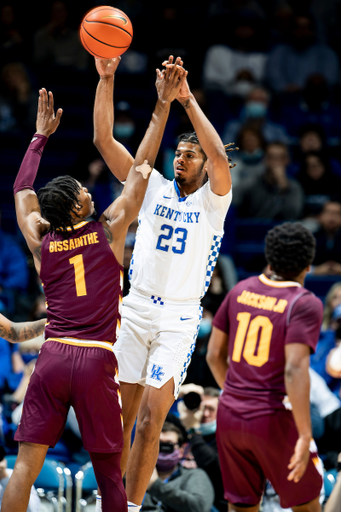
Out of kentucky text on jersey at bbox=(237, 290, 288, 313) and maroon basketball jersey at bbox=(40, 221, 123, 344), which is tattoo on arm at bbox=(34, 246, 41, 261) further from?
kentucky text on jersey at bbox=(237, 290, 288, 313)

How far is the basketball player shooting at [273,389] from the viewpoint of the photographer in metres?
3.74

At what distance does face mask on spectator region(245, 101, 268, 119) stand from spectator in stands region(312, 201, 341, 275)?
2579mm

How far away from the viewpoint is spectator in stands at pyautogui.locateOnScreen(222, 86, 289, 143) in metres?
11.2

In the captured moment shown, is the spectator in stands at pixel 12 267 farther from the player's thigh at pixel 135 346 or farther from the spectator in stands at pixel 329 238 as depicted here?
the player's thigh at pixel 135 346

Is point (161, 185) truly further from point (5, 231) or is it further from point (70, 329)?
point (5, 231)

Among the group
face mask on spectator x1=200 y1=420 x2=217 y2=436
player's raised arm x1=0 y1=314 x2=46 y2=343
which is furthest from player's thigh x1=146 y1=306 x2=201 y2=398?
face mask on spectator x1=200 y1=420 x2=217 y2=436

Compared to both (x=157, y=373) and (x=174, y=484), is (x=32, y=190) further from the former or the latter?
(x=174, y=484)

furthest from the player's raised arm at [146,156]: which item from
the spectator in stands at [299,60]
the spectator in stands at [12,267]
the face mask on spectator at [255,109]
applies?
the spectator in stands at [299,60]

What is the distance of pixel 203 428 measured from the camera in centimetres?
632

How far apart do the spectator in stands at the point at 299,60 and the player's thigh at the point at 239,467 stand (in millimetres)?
9453

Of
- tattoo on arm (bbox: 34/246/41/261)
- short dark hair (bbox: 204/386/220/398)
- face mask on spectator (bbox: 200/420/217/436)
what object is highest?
tattoo on arm (bbox: 34/246/41/261)

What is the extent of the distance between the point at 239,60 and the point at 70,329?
954 centimetres

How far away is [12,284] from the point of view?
886 cm

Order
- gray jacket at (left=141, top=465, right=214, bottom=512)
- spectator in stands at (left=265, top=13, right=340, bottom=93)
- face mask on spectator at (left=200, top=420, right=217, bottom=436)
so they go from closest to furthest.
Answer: gray jacket at (left=141, top=465, right=214, bottom=512), face mask on spectator at (left=200, top=420, right=217, bottom=436), spectator in stands at (left=265, top=13, right=340, bottom=93)
